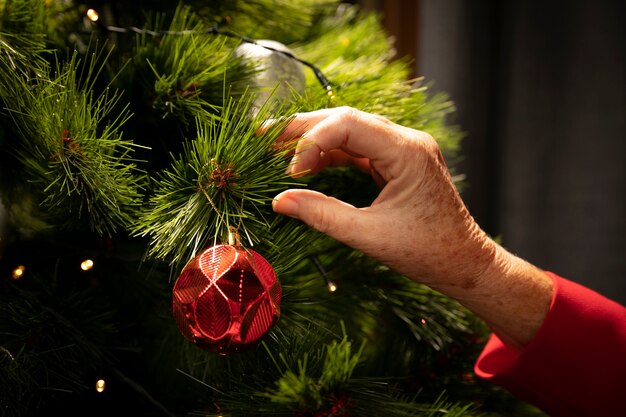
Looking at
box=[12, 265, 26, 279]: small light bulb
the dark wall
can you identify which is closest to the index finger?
box=[12, 265, 26, 279]: small light bulb

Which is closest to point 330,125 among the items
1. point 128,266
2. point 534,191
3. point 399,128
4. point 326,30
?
point 399,128

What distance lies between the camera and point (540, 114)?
1.29m

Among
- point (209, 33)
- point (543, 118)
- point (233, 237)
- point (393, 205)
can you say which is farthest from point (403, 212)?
point (543, 118)

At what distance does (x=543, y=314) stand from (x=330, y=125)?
0.31 metres

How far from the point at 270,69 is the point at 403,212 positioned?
170 millimetres

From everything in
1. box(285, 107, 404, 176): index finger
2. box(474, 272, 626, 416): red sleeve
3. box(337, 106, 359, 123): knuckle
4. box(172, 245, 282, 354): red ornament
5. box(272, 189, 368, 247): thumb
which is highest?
box(337, 106, 359, 123): knuckle

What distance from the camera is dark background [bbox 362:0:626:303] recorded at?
A: 121 cm

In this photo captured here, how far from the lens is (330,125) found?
16.8 inches

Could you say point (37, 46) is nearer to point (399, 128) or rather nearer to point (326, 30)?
point (399, 128)

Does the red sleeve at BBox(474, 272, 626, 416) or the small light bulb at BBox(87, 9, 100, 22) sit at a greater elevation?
the small light bulb at BBox(87, 9, 100, 22)

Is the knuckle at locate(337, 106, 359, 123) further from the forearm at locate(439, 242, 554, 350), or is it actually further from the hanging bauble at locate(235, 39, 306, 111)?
the forearm at locate(439, 242, 554, 350)

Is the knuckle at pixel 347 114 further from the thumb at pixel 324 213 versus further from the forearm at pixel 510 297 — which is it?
the forearm at pixel 510 297

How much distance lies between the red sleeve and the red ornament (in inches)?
13.1

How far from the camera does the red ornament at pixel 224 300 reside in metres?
0.37
